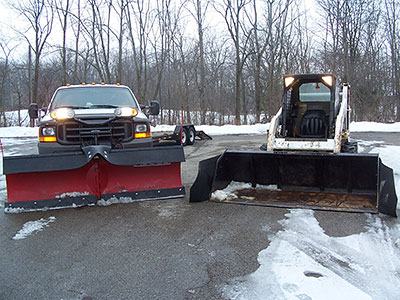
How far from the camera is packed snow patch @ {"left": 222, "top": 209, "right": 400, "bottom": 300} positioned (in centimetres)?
290

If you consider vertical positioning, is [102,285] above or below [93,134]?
below

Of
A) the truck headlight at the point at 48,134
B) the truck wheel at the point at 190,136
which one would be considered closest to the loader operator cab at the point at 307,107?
the truck headlight at the point at 48,134

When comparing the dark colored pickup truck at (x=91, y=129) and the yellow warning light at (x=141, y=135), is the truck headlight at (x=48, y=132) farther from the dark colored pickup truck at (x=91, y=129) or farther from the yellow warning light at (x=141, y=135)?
the yellow warning light at (x=141, y=135)

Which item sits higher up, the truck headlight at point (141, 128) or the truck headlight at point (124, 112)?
the truck headlight at point (124, 112)

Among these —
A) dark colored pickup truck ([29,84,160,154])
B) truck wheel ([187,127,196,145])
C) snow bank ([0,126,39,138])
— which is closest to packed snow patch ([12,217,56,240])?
dark colored pickup truck ([29,84,160,154])

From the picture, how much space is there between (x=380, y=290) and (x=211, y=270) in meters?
1.48

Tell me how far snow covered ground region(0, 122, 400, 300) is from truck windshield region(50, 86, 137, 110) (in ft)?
9.60

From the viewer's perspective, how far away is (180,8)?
91.0ft


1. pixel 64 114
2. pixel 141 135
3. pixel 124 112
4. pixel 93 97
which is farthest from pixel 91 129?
pixel 93 97

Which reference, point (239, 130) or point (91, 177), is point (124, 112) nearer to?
point (91, 177)

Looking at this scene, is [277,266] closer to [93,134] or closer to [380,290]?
[380,290]

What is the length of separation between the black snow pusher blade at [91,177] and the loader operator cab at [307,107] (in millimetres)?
3429

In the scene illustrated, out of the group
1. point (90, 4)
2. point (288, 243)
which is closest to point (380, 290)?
point (288, 243)

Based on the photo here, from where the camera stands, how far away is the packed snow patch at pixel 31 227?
4438mm
